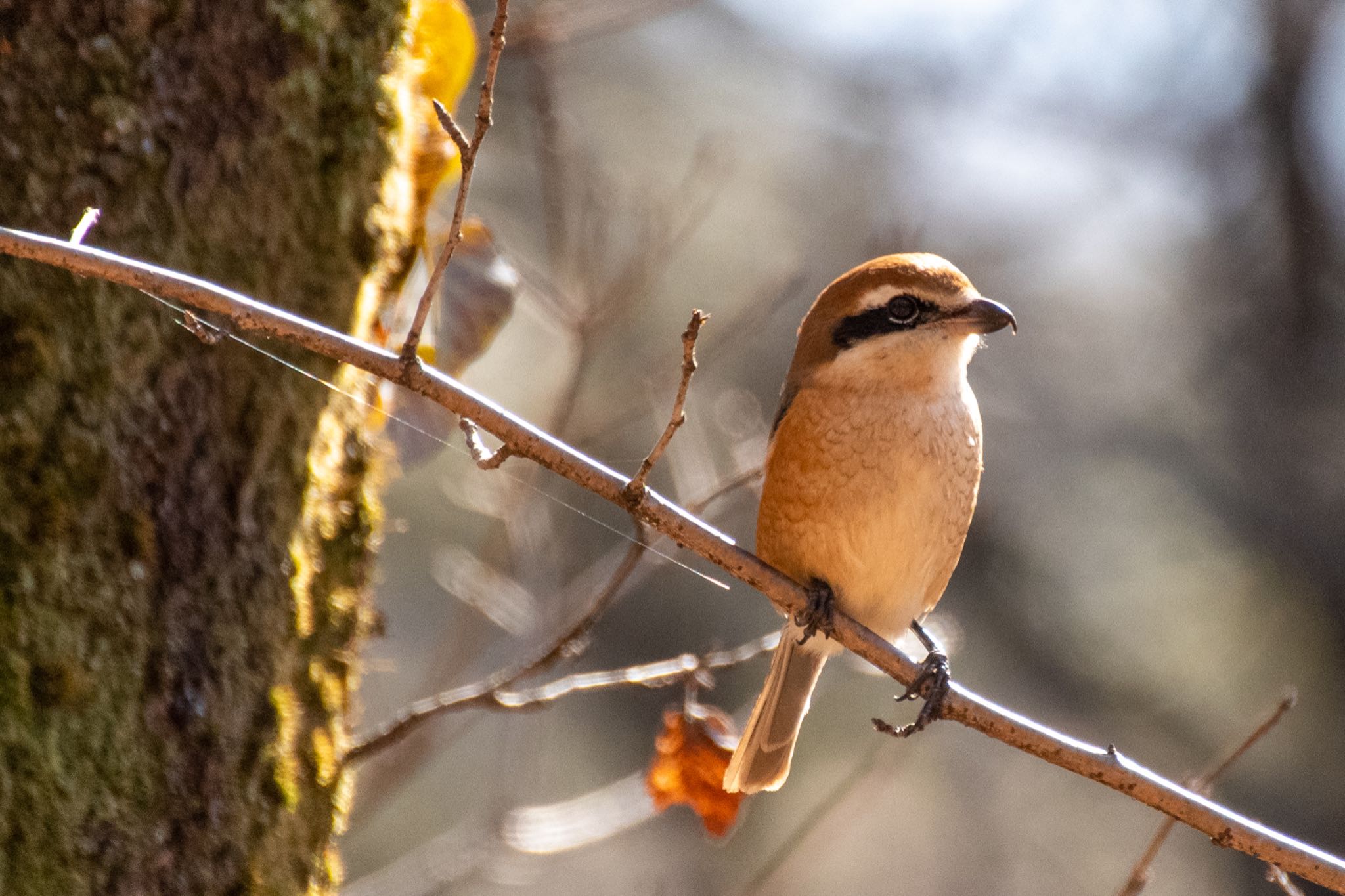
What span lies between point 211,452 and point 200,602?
28 cm

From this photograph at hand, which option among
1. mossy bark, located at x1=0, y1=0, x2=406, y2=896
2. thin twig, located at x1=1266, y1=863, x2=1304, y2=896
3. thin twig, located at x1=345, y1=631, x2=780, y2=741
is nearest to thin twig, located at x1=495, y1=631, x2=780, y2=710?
thin twig, located at x1=345, y1=631, x2=780, y2=741

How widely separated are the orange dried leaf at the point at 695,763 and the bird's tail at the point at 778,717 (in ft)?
0.33

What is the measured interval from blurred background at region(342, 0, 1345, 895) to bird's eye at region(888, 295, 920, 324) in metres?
1.87

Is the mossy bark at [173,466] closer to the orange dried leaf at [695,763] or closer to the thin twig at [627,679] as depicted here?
the thin twig at [627,679]

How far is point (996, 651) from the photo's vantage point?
6.29 metres

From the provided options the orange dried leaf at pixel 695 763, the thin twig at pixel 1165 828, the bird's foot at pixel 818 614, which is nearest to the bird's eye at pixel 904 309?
the bird's foot at pixel 818 614

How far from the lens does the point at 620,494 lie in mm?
1974

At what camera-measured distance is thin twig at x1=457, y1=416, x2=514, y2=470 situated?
190 centimetres

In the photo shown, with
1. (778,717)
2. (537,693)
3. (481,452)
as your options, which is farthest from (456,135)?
(778,717)

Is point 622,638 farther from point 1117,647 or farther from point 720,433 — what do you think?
point 1117,647

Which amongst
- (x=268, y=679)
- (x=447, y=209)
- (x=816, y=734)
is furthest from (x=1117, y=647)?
(x=268, y=679)

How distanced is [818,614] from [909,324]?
717 mm

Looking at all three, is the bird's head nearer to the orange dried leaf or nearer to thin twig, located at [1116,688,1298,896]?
the orange dried leaf

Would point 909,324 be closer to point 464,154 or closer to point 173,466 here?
point 464,154
